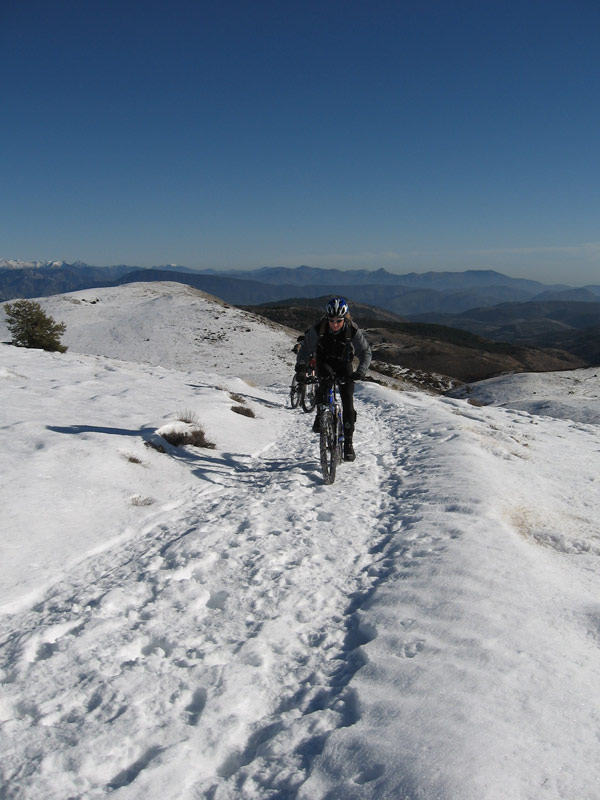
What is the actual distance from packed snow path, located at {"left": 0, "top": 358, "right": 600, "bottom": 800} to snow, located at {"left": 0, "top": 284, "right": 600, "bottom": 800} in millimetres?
17

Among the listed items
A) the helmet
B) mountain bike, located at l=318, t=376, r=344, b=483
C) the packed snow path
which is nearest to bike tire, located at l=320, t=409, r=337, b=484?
mountain bike, located at l=318, t=376, r=344, b=483


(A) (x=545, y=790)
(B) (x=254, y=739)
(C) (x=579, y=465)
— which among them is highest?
(A) (x=545, y=790)

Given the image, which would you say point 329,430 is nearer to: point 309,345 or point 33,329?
point 309,345

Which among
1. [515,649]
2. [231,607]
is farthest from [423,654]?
[231,607]

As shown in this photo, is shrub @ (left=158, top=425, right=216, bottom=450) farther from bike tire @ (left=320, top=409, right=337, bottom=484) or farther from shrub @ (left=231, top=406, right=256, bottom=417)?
shrub @ (left=231, top=406, right=256, bottom=417)

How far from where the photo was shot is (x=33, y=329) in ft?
81.1

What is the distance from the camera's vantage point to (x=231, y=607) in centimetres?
437

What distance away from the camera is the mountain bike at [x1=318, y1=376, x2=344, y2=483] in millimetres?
7742

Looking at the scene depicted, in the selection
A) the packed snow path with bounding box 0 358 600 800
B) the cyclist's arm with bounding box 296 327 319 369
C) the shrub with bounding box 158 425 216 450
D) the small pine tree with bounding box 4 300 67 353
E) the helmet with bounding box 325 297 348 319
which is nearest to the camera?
the packed snow path with bounding box 0 358 600 800

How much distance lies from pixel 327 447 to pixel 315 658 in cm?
428

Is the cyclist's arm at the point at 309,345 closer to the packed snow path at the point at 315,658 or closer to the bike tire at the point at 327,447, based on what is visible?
the bike tire at the point at 327,447

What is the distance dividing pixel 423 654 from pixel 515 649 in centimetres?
70

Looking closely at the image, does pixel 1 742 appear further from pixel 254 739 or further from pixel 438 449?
pixel 438 449

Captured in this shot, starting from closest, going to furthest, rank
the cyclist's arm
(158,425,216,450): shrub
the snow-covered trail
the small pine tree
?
the snow-covered trail → the cyclist's arm → (158,425,216,450): shrub → the small pine tree
